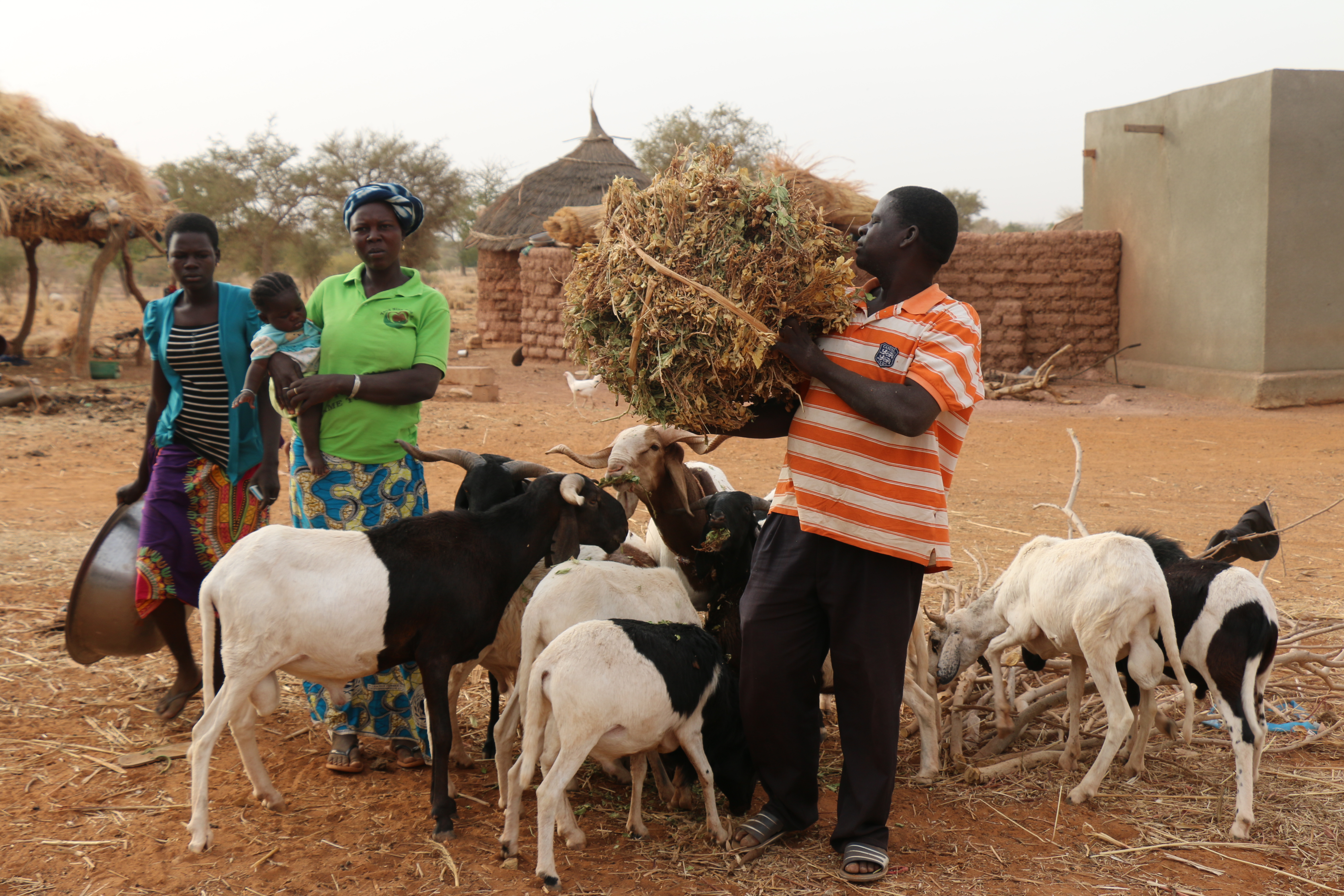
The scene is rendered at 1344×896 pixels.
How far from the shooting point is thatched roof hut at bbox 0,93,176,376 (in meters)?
14.4

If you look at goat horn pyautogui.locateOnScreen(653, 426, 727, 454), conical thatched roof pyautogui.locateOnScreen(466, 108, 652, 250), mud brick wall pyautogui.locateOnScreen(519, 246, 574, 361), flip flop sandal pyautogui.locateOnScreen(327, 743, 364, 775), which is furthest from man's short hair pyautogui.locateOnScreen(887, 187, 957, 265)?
conical thatched roof pyautogui.locateOnScreen(466, 108, 652, 250)

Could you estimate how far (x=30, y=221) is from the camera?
574 inches

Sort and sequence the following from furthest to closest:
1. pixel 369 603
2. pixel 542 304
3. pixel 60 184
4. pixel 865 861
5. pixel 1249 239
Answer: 1. pixel 542 304
2. pixel 60 184
3. pixel 1249 239
4. pixel 369 603
5. pixel 865 861

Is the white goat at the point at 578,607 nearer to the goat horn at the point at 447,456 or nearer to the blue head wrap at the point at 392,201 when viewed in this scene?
the goat horn at the point at 447,456

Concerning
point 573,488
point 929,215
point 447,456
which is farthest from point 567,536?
Result: point 929,215

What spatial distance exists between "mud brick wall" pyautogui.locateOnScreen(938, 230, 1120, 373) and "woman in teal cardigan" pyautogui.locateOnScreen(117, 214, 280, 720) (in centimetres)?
1341

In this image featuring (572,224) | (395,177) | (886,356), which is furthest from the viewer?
(395,177)

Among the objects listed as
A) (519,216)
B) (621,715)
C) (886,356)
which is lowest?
(621,715)

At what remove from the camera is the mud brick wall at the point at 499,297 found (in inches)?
854

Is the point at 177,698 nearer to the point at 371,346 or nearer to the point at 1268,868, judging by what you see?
the point at 371,346

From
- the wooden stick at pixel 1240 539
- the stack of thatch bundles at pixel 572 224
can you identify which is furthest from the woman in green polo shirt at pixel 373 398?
the stack of thatch bundles at pixel 572 224

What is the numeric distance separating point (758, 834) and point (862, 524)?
3.71 ft

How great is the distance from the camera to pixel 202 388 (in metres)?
4.31

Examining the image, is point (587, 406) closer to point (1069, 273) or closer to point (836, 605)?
point (1069, 273)
